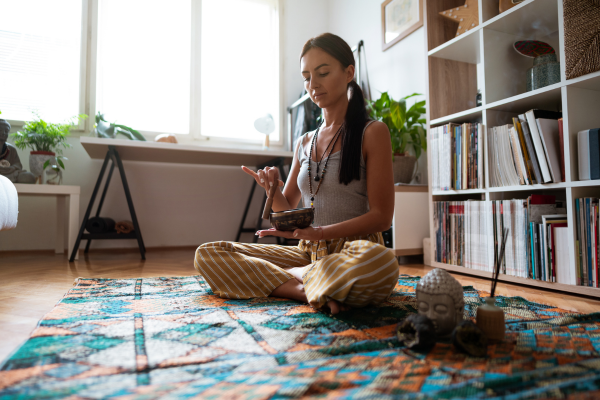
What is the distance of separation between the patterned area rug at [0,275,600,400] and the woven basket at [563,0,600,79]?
33.5 inches

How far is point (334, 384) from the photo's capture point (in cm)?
59

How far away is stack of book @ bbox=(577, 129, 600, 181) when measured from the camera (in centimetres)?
128

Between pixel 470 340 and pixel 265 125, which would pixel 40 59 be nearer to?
pixel 265 125

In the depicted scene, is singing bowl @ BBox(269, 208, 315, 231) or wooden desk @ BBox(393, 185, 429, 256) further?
wooden desk @ BBox(393, 185, 429, 256)

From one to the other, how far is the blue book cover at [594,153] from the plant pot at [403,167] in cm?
102

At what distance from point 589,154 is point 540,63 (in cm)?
50

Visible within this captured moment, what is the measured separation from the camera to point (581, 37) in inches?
51.9

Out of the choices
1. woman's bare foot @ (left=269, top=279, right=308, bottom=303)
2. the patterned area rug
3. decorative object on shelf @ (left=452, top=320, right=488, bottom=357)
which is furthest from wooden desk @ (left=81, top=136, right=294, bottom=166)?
decorative object on shelf @ (left=452, top=320, right=488, bottom=357)

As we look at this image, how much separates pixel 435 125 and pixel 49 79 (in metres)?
2.90

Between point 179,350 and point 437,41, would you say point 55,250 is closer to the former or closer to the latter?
point 179,350

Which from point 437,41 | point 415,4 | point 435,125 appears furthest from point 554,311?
point 415,4

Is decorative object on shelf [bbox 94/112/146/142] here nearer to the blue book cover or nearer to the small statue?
the small statue

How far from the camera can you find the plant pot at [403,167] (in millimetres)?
2254

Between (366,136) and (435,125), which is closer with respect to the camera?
(366,136)
